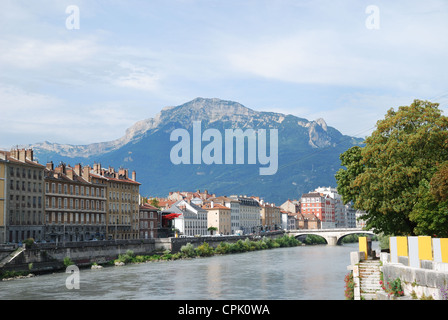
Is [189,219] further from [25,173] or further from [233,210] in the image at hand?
[25,173]

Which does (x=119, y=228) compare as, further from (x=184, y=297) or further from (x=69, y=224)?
(x=184, y=297)

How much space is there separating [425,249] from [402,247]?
4312 millimetres

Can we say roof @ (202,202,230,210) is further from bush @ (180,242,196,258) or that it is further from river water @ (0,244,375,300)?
river water @ (0,244,375,300)

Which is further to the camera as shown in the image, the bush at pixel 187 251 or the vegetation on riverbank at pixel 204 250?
the bush at pixel 187 251

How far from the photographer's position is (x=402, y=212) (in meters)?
45.4

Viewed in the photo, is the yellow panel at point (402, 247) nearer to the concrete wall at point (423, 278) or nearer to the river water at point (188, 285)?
the concrete wall at point (423, 278)

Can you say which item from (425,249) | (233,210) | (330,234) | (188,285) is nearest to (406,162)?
(425,249)

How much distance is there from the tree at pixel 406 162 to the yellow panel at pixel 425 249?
1826 centimetres

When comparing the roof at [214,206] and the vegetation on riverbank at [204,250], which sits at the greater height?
the roof at [214,206]

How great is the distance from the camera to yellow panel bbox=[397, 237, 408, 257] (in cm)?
2567

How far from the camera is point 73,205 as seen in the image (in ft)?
315

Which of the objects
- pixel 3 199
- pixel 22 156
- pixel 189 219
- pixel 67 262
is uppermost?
pixel 22 156

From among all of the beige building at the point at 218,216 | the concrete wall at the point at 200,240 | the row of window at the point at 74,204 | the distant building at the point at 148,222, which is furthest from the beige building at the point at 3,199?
the beige building at the point at 218,216

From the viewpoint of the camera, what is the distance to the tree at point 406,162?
41250mm
